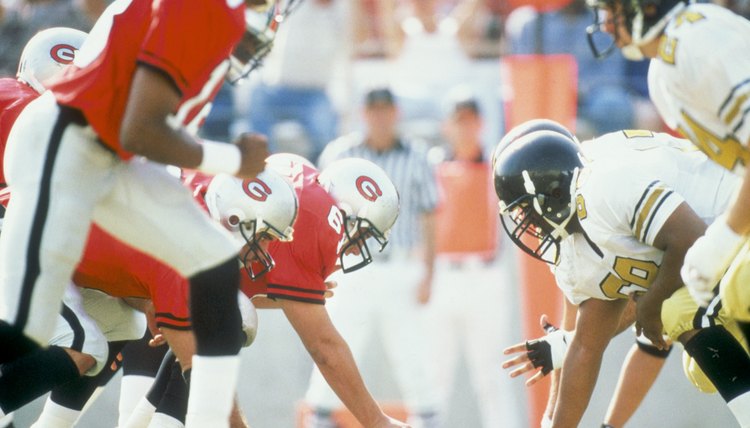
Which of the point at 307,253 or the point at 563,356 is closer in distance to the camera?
the point at 563,356

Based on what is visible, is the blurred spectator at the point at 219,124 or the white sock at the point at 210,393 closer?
the white sock at the point at 210,393

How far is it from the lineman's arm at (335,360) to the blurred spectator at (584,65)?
11.3 feet

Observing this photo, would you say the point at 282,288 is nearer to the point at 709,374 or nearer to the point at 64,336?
the point at 64,336

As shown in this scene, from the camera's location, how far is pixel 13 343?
3377 mm

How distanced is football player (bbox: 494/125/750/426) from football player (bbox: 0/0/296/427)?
3.82 ft

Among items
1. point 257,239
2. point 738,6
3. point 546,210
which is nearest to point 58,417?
point 257,239

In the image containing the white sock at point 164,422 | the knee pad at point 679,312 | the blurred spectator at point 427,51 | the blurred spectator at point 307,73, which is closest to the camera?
the knee pad at point 679,312

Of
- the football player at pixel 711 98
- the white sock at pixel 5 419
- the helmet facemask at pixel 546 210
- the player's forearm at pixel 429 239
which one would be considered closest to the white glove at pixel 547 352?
the helmet facemask at pixel 546 210

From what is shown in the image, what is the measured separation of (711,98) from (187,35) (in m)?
1.48

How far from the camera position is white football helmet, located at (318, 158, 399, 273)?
15.2 ft

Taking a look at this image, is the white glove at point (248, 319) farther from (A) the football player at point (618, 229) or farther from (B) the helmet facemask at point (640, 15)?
(B) the helmet facemask at point (640, 15)

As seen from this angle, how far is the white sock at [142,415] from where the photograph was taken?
4.48 m

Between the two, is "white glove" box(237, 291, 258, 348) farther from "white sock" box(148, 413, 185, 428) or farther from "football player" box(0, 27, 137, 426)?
"football player" box(0, 27, 137, 426)

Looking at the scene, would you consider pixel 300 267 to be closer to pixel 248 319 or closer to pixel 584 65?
pixel 248 319
